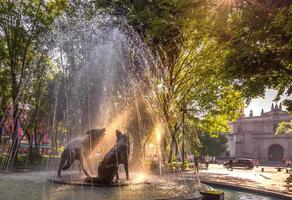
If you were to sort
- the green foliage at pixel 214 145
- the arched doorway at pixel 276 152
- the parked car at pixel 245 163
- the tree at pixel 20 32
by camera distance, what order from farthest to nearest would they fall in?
1. the green foliage at pixel 214 145
2. the arched doorway at pixel 276 152
3. the parked car at pixel 245 163
4. the tree at pixel 20 32

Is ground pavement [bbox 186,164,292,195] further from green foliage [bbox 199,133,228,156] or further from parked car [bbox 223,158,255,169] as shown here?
green foliage [bbox 199,133,228,156]

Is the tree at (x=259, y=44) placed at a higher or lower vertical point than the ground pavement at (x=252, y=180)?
higher

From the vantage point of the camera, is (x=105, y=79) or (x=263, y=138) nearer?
(x=105, y=79)

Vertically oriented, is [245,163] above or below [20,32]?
below

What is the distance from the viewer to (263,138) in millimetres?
78188

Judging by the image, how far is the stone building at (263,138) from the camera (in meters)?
75.4

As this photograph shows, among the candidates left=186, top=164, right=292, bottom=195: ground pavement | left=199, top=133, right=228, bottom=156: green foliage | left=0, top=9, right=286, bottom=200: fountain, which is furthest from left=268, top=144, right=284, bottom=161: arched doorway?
left=0, top=9, right=286, bottom=200: fountain

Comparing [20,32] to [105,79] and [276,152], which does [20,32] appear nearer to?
[105,79]

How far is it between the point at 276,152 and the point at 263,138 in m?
5.25

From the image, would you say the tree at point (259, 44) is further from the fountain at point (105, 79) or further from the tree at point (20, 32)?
the tree at point (20, 32)

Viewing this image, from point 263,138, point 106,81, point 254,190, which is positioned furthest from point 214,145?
point 254,190

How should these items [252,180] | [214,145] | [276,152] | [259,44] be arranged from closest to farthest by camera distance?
[259,44], [252,180], [276,152], [214,145]

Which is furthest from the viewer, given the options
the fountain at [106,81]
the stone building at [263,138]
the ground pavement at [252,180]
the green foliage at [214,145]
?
the green foliage at [214,145]

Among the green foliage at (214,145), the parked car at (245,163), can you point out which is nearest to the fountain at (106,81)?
the parked car at (245,163)
